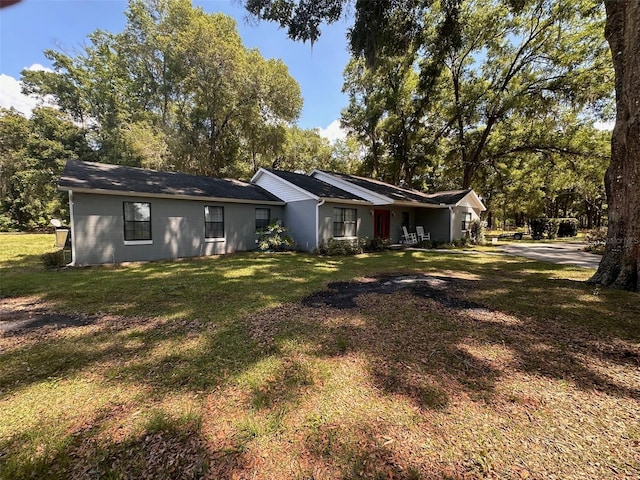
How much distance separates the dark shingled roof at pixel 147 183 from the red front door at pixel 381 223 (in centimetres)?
544

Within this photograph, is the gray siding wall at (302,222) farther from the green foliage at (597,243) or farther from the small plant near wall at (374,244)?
the green foliage at (597,243)

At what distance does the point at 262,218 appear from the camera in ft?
44.0

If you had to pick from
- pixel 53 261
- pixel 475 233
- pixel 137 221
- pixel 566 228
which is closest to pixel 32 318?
pixel 53 261

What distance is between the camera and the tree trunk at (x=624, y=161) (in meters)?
5.67

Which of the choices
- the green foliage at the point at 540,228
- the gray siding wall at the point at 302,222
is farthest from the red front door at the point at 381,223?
the green foliage at the point at 540,228

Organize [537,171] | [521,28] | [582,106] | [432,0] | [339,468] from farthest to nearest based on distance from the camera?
[537,171] → [521,28] → [582,106] → [432,0] → [339,468]

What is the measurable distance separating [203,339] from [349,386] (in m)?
2.08

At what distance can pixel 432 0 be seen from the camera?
8641mm

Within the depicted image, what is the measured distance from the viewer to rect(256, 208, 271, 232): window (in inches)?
521

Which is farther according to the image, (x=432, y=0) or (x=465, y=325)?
(x=432, y=0)

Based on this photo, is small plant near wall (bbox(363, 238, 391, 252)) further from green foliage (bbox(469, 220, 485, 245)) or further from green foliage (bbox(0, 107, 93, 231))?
green foliage (bbox(0, 107, 93, 231))

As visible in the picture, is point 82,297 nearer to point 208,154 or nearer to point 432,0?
point 432,0

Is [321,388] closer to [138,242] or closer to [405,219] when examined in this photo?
[138,242]

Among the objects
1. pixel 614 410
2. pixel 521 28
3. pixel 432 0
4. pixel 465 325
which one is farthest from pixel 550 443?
pixel 521 28
